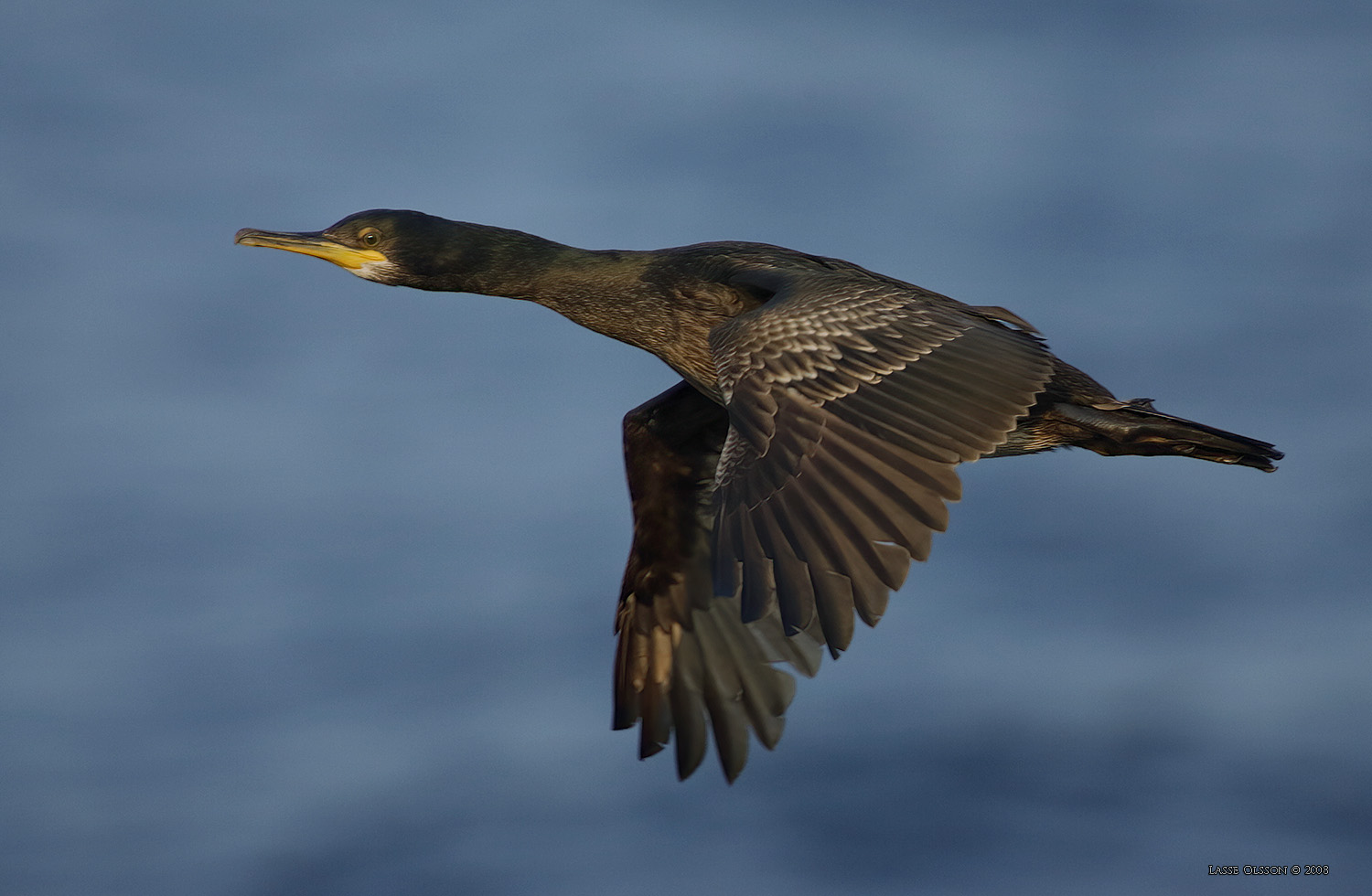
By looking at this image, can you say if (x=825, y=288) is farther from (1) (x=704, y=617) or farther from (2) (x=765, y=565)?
(1) (x=704, y=617)

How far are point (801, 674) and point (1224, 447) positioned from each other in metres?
2.65

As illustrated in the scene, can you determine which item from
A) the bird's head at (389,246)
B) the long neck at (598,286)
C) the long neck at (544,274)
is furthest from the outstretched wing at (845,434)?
the bird's head at (389,246)

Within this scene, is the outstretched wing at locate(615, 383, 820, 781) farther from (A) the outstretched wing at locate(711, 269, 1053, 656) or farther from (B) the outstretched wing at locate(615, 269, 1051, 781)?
(A) the outstretched wing at locate(711, 269, 1053, 656)

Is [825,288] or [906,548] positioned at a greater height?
[825,288]

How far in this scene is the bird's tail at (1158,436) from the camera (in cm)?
746

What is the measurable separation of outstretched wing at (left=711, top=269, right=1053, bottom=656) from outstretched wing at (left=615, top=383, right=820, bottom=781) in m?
2.26

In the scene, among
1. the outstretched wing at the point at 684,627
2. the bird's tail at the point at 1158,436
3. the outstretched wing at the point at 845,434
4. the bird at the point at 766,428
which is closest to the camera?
the outstretched wing at the point at 845,434

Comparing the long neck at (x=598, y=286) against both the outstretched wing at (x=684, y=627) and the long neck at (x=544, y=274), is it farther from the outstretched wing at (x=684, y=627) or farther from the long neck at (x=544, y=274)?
the outstretched wing at (x=684, y=627)

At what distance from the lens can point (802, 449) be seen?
6602 millimetres

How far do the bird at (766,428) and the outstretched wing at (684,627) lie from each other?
0.01 m

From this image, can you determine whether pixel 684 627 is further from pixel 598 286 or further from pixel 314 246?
pixel 314 246

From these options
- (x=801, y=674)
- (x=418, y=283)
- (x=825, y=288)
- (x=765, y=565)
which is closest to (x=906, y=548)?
(x=765, y=565)

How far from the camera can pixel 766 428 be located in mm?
6742

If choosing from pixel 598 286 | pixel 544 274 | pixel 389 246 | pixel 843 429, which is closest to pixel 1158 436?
pixel 843 429
